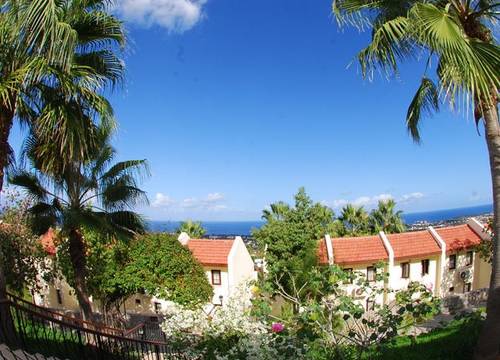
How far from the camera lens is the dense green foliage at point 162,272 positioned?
1845cm

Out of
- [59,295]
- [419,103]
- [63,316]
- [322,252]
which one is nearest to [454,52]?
[419,103]

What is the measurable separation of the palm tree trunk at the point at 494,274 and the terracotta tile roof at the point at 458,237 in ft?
69.7

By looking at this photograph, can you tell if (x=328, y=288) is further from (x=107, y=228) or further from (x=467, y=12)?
(x=107, y=228)

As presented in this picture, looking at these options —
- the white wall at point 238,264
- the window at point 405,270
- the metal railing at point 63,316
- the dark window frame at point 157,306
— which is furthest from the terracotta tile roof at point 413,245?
the metal railing at point 63,316

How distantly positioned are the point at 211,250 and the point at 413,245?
1318 centimetres

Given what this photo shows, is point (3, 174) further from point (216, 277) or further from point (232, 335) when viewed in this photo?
point (216, 277)

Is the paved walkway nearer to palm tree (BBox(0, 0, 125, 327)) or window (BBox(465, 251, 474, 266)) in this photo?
palm tree (BBox(0, 0, 125, 327))

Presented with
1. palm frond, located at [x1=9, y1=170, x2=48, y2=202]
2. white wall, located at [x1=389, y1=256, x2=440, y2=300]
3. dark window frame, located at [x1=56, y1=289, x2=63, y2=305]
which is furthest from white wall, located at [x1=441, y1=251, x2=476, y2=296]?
dark window frame, located at [x1=56, y1=289, x2=63, y2=305]

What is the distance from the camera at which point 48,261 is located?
2045 centimetres

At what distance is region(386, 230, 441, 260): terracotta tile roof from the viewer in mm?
24047

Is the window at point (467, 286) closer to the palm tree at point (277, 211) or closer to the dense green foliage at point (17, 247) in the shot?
the palm tree at point (277, 211)

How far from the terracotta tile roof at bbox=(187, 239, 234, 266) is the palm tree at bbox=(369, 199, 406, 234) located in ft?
55.2

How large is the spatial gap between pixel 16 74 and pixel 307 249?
1751 centimetres

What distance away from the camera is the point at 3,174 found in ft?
22.3
